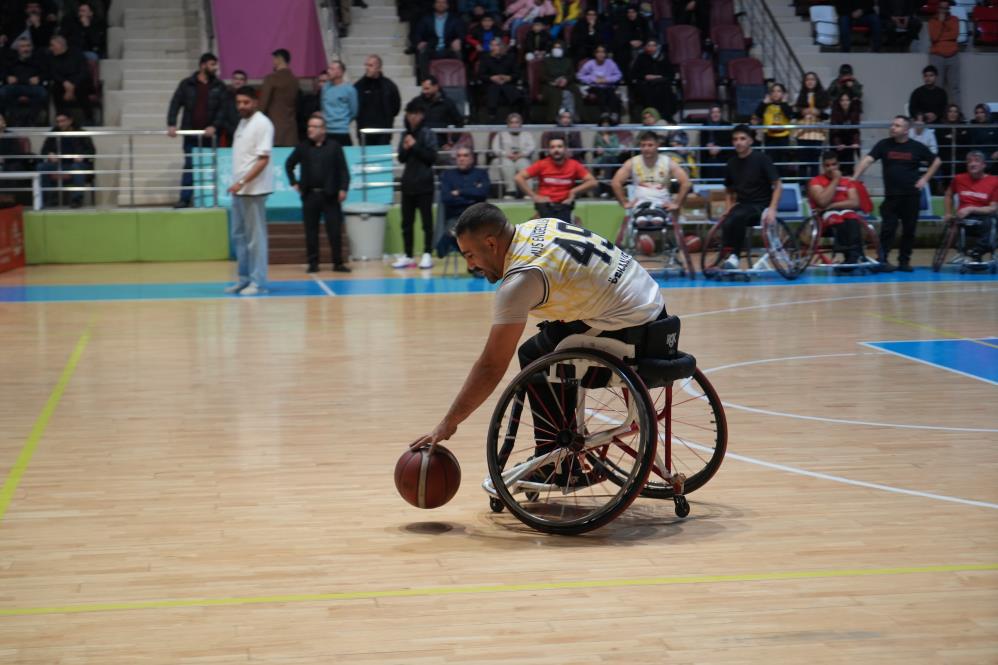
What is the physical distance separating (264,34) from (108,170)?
386 cm

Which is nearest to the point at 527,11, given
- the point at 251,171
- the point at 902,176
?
the point at 902,176

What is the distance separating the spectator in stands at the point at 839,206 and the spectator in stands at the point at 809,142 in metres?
2.21

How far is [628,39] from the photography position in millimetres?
19594

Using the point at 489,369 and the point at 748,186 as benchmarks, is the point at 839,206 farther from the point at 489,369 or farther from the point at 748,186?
the point at 489,369

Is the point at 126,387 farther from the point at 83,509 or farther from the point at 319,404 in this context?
the point at 83,509

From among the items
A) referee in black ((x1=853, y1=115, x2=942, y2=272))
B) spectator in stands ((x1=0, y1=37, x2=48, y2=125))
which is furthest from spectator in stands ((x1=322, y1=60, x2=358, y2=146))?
referee in black ((x1=853, y1=115, x2=942, y2=272))

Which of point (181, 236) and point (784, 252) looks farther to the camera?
point (181, 236)

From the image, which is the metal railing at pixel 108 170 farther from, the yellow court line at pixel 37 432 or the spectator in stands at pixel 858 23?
the spectator in stands at pixel 858 23

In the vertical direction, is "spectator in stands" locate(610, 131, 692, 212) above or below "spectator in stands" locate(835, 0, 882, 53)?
below

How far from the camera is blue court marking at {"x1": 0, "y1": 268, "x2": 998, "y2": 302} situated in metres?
13.5

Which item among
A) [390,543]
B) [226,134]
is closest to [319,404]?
[390,543]

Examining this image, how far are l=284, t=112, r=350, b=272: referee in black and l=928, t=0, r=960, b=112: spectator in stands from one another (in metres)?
11.7

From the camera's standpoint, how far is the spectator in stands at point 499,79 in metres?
18.0

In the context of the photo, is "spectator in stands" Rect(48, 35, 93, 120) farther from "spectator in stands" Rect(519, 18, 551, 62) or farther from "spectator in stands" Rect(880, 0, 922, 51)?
"spectator in stands" Rect(880, 0, 922, 51)
